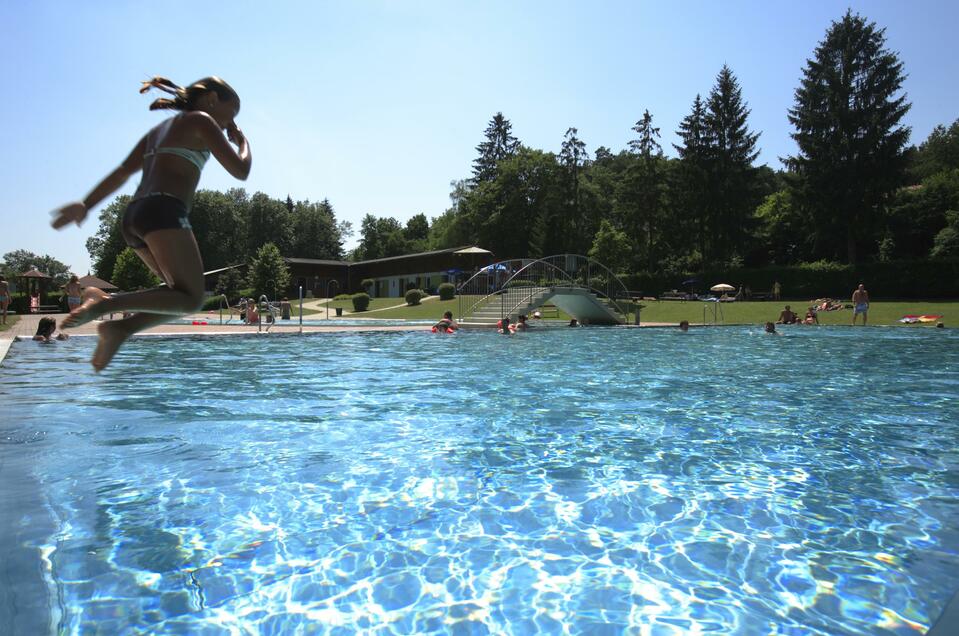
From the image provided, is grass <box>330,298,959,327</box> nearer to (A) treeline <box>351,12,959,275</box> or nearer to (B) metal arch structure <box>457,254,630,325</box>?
(B) metal arch structure <box>457,254,630,325</box>

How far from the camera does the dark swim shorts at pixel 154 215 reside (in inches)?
116

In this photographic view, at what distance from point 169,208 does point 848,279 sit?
136ft

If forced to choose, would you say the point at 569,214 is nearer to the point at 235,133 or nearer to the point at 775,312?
the point at 775,312

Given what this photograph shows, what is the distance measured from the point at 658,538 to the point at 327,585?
5.52 ft

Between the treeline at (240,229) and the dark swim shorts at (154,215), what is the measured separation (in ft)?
235

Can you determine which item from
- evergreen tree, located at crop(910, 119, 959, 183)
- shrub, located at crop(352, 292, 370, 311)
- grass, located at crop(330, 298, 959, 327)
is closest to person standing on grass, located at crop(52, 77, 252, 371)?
grass, located at crop(330, 298, 959, 327)

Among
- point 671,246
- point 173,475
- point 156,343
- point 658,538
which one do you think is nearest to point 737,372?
point 658,538

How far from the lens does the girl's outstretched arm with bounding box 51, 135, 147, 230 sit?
333 cm

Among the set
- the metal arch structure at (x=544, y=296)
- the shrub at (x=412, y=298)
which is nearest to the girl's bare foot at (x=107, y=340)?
the metal arch structure at (x=544, y=296)

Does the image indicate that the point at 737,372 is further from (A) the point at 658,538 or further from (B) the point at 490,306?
(B) the point at 490,306

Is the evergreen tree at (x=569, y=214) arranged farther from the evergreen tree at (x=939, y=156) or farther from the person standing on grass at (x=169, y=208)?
the person standing on grass at (x=169, y=208)

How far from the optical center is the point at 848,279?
3650 cm

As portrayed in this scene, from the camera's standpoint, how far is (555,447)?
4906 mm

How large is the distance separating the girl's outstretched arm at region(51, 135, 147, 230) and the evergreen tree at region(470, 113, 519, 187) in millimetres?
70313
